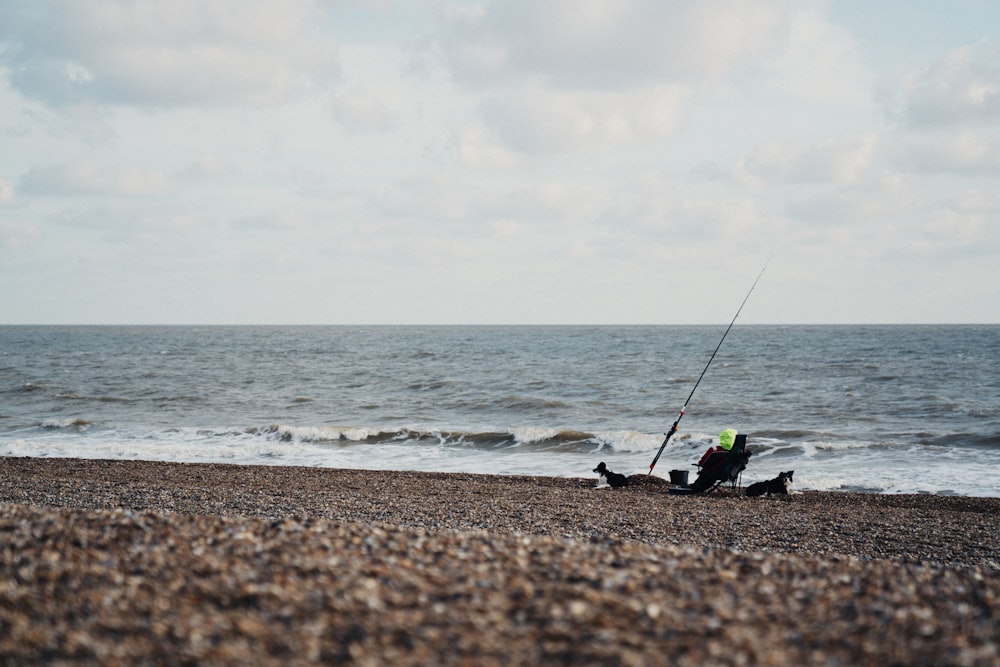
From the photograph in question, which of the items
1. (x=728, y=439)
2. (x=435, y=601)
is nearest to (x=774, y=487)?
(x=728, y=439)

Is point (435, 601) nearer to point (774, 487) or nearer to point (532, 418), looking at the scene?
point (774, 487)

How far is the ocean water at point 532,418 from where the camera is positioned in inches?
729

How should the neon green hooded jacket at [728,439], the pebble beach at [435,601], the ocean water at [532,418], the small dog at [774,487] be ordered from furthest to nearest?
the ocean water at [532,418] < the neon green hooded jacket at [728,439] < the small dog at [774,487] < the pebble beach at [435,601]

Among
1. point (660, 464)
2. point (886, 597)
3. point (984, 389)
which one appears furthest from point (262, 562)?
point (984, 389)

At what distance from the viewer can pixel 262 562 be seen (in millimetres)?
4809

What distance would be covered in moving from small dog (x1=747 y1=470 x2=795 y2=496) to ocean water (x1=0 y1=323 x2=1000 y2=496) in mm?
2435

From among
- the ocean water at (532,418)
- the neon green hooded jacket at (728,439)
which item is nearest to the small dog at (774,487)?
the neon green hooded jacket at (728,439)

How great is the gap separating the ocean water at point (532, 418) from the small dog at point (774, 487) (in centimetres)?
244

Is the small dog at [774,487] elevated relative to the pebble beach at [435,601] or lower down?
lower down

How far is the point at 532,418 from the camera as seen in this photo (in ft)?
85.0

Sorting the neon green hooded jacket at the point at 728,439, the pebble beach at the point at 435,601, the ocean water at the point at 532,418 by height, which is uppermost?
the pebble beach at the point at 435,601

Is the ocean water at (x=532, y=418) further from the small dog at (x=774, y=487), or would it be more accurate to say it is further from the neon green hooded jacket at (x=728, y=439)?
the neon green hooded jacket at (x=728, y=439)

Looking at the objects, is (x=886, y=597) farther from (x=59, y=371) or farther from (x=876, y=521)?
(x=59, y=371)

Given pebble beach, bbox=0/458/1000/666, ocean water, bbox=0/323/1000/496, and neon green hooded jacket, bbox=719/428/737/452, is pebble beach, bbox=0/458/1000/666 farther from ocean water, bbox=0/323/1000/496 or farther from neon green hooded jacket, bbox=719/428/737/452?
ocean water, bbox=0/323/1000/496
